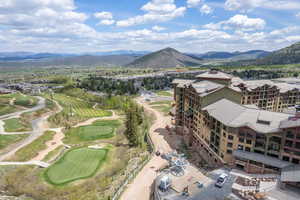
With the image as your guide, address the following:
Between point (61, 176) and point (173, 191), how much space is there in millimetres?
27964

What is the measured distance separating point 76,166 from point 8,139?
33.7 m

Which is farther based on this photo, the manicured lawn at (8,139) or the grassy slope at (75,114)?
the grassy slope at (75,114)

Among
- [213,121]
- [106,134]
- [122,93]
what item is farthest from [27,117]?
[213,121]

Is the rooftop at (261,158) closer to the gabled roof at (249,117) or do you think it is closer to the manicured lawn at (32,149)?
the gabled roof at (249,117)

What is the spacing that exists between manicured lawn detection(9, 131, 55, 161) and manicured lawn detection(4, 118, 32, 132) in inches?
454

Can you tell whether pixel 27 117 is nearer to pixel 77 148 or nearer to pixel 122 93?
pixel 77 148

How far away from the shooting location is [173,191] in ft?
114

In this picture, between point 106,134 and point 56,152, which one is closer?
point 56,152

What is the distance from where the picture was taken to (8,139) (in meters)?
65.8

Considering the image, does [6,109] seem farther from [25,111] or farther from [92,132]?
[92,132]

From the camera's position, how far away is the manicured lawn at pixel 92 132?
227 feet

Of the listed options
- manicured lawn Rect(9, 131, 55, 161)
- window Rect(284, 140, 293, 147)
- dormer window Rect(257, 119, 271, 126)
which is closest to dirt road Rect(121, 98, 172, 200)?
dormer window Rect(257, 119, 271, 126)

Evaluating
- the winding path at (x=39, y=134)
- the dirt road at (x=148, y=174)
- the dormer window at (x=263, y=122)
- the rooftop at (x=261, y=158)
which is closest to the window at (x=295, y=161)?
the rooftop at (x=261, y=158)

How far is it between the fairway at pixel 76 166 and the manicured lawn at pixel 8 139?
Answer: 23.0 meters
